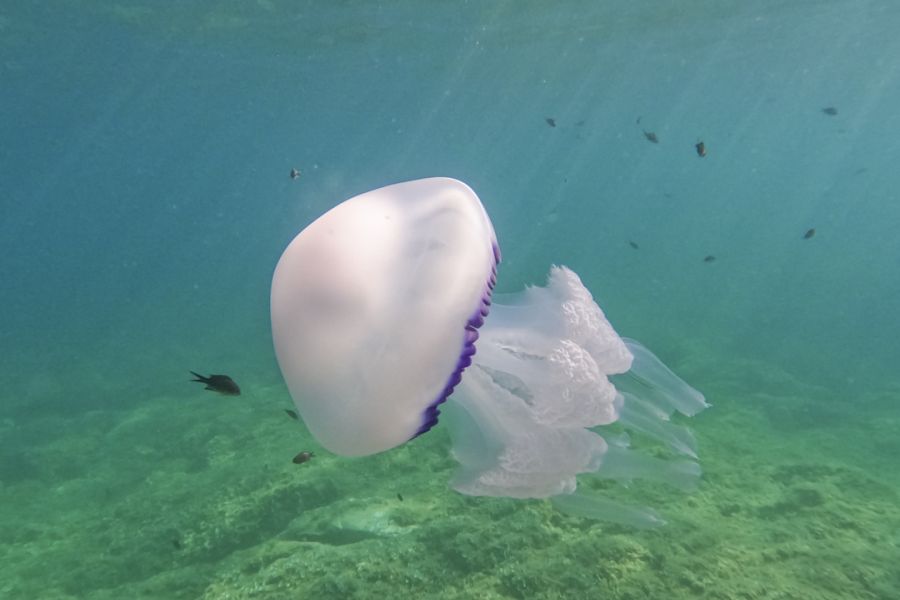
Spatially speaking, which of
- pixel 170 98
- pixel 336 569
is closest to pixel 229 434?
pixel 336 569

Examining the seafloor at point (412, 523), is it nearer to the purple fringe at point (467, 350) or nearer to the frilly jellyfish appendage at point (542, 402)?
the frilly jellyfish appendage at point (542, 402)

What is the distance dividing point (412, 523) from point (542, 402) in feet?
6.46

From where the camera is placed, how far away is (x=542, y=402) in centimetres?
230

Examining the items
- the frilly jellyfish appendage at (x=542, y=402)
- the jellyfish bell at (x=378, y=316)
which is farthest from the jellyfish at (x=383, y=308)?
the frilly jellyfish appendage at (x=542, y=402)

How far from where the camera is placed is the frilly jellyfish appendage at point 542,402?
→ 231cm

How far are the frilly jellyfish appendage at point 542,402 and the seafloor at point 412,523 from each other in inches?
32.4

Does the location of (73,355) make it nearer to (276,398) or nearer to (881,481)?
(276,398)

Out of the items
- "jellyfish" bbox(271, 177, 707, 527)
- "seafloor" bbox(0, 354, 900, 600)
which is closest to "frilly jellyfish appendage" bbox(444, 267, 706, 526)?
"jellyfish" bbox(271, 177, 707, 527)

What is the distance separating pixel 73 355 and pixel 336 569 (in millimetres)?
13760

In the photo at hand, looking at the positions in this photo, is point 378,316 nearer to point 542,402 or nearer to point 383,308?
point 383,308

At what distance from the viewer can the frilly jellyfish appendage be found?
7.57 feet

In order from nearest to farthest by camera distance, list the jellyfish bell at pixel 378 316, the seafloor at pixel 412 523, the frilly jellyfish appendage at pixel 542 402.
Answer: the jellyfish bell at pixel 378 316 → the frilly jellyfish appendage at pixel 542 402 → the seafloor at pixel 412 523

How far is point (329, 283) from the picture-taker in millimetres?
1651

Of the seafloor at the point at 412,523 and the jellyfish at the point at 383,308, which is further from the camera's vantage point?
the seafloor at the point at 412,523
